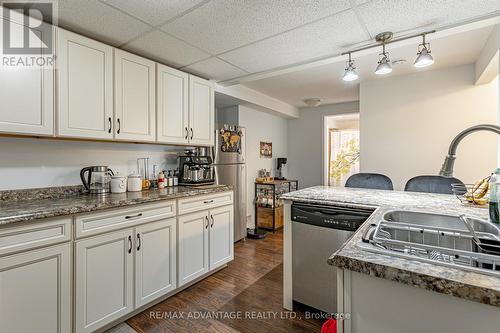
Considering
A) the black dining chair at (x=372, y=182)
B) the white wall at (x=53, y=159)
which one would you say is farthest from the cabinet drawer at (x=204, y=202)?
the black dining chair at (x=372, y=182)

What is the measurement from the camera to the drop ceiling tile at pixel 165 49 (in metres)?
2.03

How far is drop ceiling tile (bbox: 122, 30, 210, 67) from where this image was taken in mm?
2033

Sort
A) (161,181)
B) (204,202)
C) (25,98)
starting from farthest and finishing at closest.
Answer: (161,181) < (204,202) < (25,98)

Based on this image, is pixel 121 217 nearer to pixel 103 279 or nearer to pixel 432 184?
pixel 103 279

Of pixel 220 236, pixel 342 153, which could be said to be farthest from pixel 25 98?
pixel 342 153

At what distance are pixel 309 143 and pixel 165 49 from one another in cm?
352

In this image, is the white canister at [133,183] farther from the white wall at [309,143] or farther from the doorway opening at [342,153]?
the doorway opening at [342,153]

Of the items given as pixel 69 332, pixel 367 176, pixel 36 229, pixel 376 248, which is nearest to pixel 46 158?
pixel 36 229

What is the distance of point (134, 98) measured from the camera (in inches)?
A: 87.0

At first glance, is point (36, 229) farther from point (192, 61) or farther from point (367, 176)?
point (367, 176)

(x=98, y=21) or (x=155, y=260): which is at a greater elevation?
(x=98, y=21)

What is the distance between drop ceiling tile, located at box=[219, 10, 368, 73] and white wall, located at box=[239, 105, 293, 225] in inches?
58.4

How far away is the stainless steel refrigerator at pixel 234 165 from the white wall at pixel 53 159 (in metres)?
1.14

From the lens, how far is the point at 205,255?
96.3 inches
